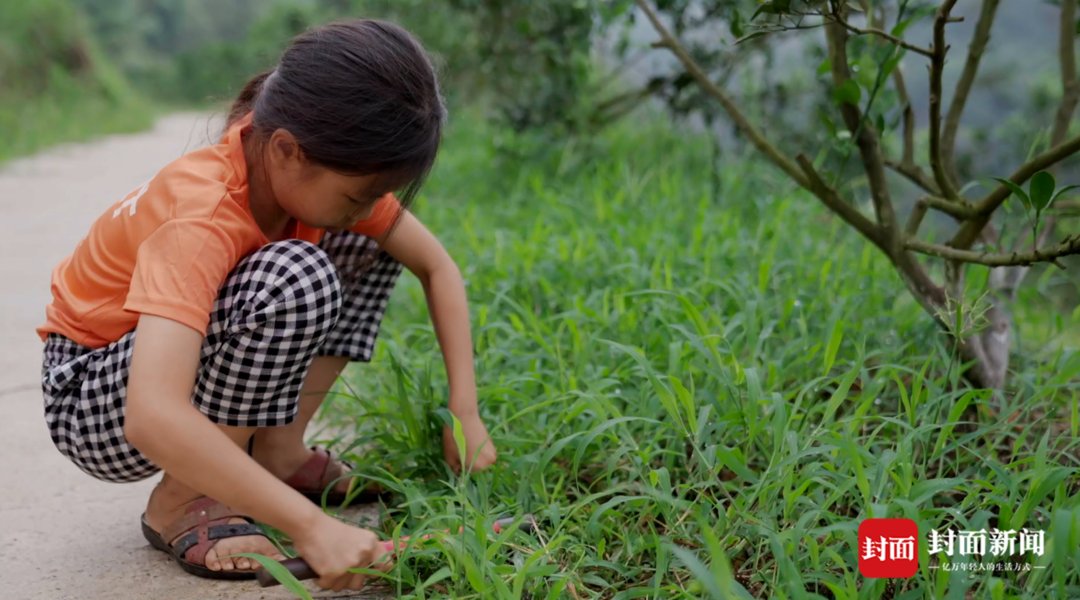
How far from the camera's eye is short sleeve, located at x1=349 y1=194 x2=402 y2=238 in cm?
166

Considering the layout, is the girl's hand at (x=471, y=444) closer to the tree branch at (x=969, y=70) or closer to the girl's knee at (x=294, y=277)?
the girl's knee at (x=294, y=277)

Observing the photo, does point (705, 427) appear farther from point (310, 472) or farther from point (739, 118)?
point (739, 118)

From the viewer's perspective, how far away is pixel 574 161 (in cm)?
393

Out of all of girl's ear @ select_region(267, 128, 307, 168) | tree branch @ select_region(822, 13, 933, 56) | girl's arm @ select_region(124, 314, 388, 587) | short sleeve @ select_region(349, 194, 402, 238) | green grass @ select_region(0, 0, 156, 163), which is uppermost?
green grass @ select_region(0, 0, 156, 163)

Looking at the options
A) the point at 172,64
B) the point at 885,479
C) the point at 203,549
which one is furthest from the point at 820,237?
the point at 172,64

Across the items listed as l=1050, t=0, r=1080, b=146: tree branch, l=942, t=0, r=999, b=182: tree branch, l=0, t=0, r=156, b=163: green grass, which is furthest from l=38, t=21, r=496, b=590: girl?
l=0, t=0, r=156, b=163: green grass

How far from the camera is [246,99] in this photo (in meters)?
1.62

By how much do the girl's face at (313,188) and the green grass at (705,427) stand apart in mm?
354

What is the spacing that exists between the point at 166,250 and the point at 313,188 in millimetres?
212

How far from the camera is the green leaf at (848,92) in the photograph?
172cm

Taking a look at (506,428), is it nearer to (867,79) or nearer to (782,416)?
(782,416)

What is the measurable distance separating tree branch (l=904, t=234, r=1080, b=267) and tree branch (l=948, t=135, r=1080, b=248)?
0.40ft

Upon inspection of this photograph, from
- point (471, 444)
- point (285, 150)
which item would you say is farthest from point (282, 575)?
point (285, 150)

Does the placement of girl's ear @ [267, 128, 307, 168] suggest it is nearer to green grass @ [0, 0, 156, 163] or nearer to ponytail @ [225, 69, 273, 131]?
ponytail @ [225, 69, 273, 131]
